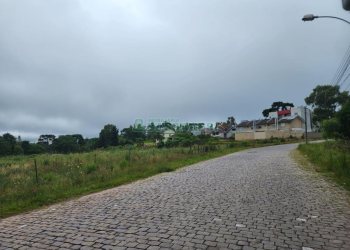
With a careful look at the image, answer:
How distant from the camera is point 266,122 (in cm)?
10225

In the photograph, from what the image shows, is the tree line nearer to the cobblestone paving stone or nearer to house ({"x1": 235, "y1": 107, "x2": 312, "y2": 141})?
house ({"x1": 235, "y1": 107, "x2": 312, "y2": 141})

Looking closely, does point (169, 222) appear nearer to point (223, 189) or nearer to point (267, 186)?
point (223, 189)

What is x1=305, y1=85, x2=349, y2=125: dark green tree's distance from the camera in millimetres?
85294

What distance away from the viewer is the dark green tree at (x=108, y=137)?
85.6 metres

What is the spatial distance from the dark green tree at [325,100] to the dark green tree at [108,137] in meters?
48.6

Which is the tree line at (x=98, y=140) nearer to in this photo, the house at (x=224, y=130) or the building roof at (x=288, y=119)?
the building roof at (x=288, y=119)

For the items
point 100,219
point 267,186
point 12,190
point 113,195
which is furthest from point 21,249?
point 267,186

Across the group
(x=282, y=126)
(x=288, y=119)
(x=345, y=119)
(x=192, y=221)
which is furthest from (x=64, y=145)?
(x=192, y=221)

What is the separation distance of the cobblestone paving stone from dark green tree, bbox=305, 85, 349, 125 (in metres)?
80.5

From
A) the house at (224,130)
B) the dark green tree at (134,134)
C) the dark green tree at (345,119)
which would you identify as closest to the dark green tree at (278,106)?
the house at (224,130)

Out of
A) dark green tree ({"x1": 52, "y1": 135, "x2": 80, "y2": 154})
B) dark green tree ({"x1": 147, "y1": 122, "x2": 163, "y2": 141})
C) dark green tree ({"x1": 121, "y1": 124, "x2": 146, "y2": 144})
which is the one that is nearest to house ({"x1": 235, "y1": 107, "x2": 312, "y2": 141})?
dark green tree ({"x1": 147, "y1": 122, "x2": 163, "y2": 141})

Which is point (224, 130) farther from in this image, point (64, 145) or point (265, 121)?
point (64, 145)

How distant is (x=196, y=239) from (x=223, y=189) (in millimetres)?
5858

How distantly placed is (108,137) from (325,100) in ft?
172
